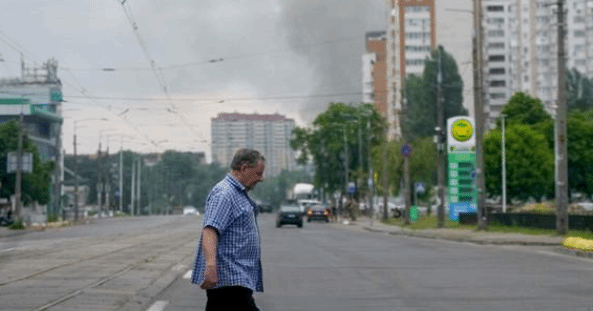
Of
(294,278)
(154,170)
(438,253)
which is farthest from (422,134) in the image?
(294,278)

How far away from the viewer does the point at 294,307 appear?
16500 mm

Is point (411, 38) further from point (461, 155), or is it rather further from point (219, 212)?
point (219, 212)

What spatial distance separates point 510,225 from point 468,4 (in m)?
122

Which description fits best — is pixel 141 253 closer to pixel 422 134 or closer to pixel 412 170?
pixel 412 170

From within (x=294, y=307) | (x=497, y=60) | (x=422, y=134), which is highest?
(x=497, y=60)

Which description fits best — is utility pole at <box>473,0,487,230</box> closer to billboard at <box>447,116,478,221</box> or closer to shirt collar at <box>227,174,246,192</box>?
billboard at <box>447,116,478,221</box>

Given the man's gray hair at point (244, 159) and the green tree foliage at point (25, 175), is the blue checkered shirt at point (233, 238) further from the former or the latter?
the green tree foliage at point (25, 175)

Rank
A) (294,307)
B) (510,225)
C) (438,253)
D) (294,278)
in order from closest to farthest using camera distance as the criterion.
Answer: (294,307) < (294,278) < (438,253) < (510,225)

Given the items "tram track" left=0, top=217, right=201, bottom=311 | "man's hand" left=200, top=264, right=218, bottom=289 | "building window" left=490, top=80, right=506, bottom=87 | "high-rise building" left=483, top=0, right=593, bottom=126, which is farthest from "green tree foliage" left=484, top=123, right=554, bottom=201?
"man's hand" left=200, top=264, right=218, bottom=289

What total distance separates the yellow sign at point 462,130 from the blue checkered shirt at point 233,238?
194ft

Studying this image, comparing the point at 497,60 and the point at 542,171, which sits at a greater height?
the point at 497,60

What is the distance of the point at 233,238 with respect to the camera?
8.20 meters

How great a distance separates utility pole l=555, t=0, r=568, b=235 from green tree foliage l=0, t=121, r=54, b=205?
6307 centimetres

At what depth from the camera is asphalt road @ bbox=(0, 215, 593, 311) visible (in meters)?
16.9
